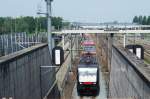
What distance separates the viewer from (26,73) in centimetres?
1786

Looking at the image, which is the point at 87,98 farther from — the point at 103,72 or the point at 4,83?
the point at 4,83

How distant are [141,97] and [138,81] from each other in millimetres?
1154

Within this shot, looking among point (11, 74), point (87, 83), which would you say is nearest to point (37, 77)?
point (11, 74)

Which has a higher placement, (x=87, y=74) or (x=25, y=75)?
(x=25, y=75)

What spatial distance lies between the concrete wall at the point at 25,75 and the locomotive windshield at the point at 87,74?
4357 mm

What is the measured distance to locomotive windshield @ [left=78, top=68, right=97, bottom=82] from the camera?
2980cm

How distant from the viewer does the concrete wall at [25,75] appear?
13.9 m

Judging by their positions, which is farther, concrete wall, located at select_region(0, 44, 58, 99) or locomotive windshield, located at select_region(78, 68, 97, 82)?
locomotive windshield, located at select_region(78, 68, 97, 82)

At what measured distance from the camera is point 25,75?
1755 cm

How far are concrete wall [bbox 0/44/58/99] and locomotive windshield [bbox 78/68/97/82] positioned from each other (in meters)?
4.36

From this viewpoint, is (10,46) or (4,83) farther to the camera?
(10,46)

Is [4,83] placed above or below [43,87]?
above

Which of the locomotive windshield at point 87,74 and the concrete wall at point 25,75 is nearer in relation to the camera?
the concrete wall at point 25,75

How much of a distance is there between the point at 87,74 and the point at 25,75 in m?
12.9
